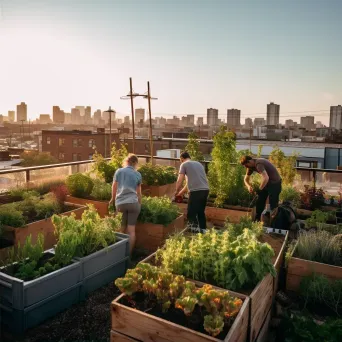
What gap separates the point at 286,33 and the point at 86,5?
891cm

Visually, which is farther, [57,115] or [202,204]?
[57,115]

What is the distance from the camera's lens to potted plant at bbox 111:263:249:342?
274 cm

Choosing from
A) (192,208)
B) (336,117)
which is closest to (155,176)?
(192,208)

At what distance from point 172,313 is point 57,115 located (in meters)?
168

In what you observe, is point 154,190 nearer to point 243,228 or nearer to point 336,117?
point 243,228

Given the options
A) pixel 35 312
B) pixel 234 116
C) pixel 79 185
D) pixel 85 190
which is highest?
pixel 234 116

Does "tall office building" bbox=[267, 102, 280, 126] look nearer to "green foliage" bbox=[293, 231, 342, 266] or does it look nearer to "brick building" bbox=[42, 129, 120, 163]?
"brick building" bbox=[42, 129, 120, 163]

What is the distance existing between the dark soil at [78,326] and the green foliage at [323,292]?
2303 millimetres

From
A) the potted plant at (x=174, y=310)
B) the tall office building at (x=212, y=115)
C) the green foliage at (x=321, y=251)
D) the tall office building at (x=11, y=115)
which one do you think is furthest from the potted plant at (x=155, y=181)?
the tall office building at (x=11, y=115)

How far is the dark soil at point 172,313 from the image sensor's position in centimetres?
288

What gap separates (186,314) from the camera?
9.48 ft

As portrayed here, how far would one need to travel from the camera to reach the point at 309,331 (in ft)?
10.2

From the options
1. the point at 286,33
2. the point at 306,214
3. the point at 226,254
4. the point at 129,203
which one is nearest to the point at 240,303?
the point at 226,254

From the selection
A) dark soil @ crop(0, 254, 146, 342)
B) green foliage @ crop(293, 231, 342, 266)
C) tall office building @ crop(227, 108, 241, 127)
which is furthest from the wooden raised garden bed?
tall office building @ crop(227, 108, 241, 127)
